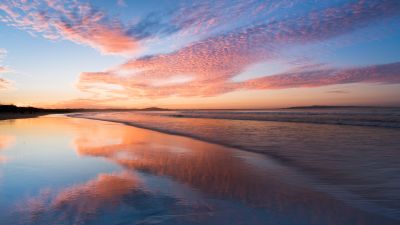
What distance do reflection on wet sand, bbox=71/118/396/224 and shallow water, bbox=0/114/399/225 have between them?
0.02 meters

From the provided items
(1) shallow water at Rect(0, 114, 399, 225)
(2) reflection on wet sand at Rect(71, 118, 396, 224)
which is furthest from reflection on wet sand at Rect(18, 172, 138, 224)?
(2) reflection on wet sand at Rect(71, 118, 396, 224)

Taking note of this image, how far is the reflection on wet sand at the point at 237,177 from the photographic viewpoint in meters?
4.71

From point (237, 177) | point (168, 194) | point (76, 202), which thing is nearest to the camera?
point (76, 202)

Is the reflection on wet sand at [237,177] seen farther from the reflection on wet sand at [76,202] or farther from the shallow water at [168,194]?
the reflection on wet sand at [76,202]

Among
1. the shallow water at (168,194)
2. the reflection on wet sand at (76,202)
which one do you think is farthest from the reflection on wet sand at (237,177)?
the reflection on wet sand at (76,202)

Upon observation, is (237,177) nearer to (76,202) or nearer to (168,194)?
(168,194)

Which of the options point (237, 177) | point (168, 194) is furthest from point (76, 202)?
point (237, 177)

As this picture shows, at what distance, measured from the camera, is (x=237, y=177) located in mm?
7051

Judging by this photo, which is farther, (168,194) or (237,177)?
(237,177)

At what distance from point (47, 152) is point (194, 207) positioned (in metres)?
8.46

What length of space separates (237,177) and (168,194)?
7.16ft

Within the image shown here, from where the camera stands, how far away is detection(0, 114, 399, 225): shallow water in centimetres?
441

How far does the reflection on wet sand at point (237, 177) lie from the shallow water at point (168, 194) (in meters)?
0.02

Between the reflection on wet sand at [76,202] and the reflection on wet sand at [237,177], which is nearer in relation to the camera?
the reflection on wet sand at [76,202]
